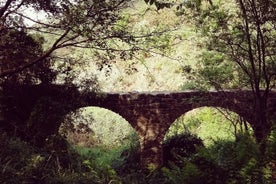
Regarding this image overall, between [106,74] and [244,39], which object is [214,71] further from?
[106,74]

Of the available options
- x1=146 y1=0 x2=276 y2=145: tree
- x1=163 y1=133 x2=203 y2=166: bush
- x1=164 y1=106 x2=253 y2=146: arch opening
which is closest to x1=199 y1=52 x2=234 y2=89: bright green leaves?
x1=146 y1=0 x2=276 y2=145: tree

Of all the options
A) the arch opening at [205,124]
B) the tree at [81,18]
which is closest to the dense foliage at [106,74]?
the tree at [81,18]

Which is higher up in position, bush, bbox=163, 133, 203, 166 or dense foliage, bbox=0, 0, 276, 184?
dense foliage, bbox=0, 0, 276, 184

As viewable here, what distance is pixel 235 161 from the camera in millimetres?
3793

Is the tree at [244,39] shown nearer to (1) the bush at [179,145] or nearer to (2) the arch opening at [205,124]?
(1) the bush at [179,145]

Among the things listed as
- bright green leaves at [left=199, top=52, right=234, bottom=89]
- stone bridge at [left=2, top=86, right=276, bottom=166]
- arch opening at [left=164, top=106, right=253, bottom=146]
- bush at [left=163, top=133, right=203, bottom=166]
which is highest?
bright green leaves at [left=199, top=52, right=234, bottom=89]

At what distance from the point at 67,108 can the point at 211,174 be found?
7.81 metres

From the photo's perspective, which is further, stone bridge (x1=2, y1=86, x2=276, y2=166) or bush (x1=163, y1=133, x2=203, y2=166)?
bush (x1=163, y1=133, x2=203, y2=166)

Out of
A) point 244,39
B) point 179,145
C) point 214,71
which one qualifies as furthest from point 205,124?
point 244,39

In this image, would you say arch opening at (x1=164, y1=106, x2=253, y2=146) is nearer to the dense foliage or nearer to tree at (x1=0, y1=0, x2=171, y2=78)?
the dense foliage

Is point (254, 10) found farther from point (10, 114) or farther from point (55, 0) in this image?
point (10, 114)

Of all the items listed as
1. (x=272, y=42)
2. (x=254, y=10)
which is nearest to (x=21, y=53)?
(x=254, y=10)

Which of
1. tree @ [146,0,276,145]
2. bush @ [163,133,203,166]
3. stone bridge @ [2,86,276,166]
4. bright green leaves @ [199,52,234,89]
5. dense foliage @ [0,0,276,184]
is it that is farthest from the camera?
bush @ [163,133,203,166]

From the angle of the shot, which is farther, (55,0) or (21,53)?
(21,53)
